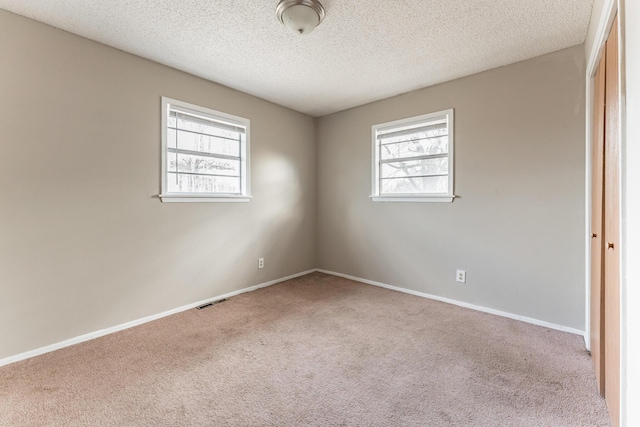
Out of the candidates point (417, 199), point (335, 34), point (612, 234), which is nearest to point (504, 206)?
point (417, 199)

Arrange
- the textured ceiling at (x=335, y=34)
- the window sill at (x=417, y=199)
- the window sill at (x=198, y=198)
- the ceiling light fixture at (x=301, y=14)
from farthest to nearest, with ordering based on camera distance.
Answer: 1. the window sill at (x=417, y=199)
2. the window sill at (x=198, y=198)
3. the textured ceiling at (x=335, y=34)
4. the ceiling light fixture at (x=301, y=14)

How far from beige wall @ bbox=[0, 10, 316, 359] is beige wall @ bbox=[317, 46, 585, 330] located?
6.93 feet

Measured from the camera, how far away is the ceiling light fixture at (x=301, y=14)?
1855mm

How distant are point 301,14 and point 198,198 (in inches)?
79.5

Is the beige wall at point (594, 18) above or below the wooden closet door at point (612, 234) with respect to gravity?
above

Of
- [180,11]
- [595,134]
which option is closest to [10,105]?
[180,11]

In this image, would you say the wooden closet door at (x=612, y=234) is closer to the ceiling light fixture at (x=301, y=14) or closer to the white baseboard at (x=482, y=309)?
the white baseboard at (x=482, y=309)

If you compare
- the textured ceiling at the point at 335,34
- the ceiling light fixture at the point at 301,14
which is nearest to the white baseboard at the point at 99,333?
the textured ceiling at the point at 335,34

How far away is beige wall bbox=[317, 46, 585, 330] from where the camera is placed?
96.4 inches

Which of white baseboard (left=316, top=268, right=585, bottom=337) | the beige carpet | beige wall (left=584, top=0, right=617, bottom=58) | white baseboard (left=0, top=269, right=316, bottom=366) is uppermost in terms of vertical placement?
beige wall (left=584, top=0, right=617, bottom=58)

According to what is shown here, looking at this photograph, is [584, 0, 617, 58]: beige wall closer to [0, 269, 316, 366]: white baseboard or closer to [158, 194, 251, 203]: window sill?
[158, 194, 251, 203]: window sill

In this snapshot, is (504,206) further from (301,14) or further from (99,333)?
(99,333)

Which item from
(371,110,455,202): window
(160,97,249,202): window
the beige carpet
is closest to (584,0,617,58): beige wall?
(371,110,455,202): window

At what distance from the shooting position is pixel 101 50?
7.83 ft
